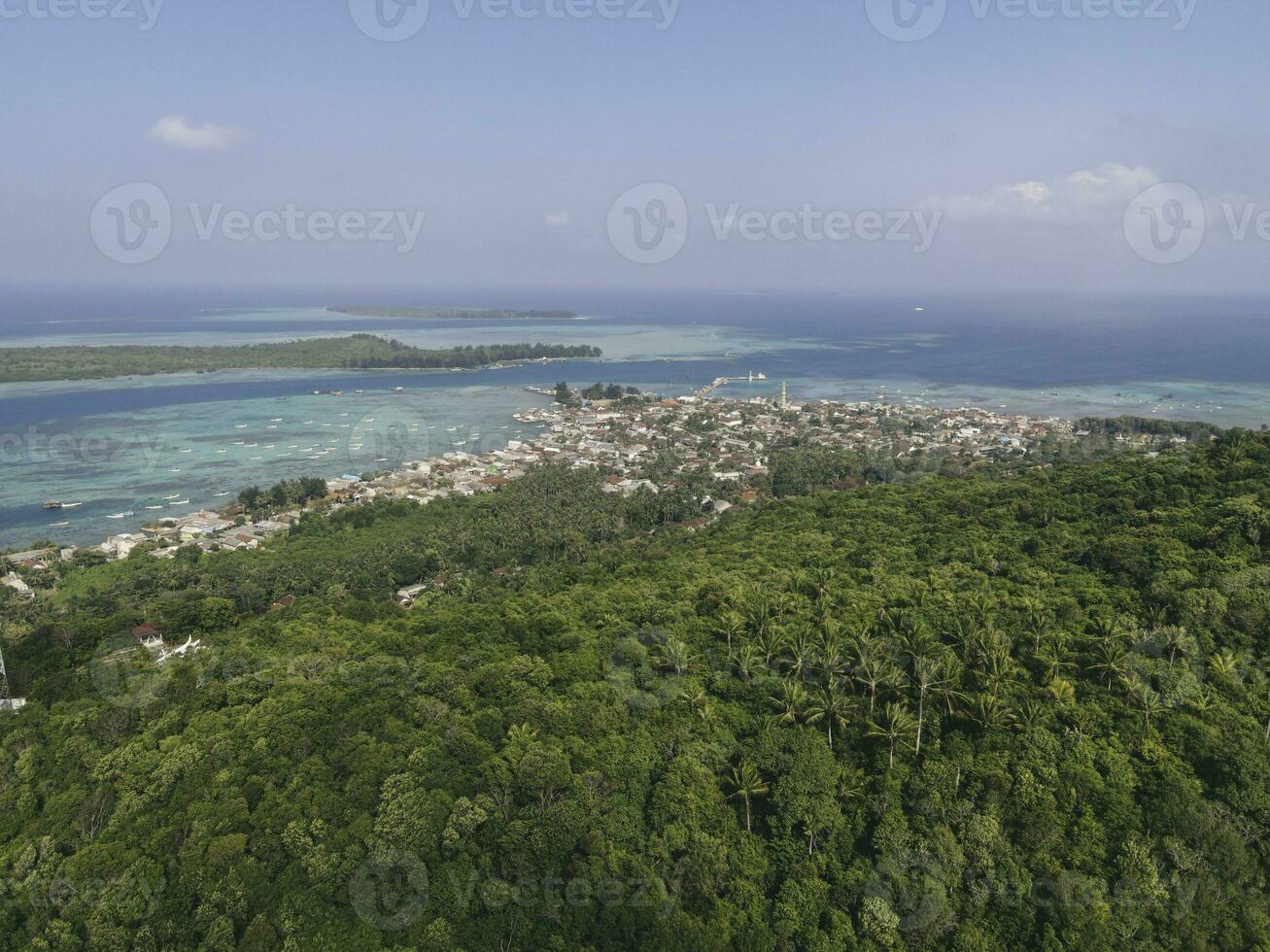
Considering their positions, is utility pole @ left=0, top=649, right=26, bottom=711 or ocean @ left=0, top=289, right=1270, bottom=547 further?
ocean @ left=0, top=289, right=1270, bottom=547

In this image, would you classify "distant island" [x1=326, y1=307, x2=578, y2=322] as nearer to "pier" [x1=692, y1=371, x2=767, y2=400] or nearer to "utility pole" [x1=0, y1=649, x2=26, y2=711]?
"pier" [x1=692, y1=371, x2=767, y2=400]

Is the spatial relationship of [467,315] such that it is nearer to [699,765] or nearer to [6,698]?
[6,698]

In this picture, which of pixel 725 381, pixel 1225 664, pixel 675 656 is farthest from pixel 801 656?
pixel 725 381

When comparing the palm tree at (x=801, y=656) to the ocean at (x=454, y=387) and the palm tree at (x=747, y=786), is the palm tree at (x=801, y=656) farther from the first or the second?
the ocean at (x=454, y=387)

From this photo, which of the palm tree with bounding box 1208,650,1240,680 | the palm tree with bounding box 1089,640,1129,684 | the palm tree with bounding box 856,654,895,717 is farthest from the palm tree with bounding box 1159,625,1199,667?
the palm tree with bounding box 856,654,895,717

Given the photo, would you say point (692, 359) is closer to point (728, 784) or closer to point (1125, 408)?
point (1125, 408)

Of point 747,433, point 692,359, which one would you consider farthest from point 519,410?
point 692,359
